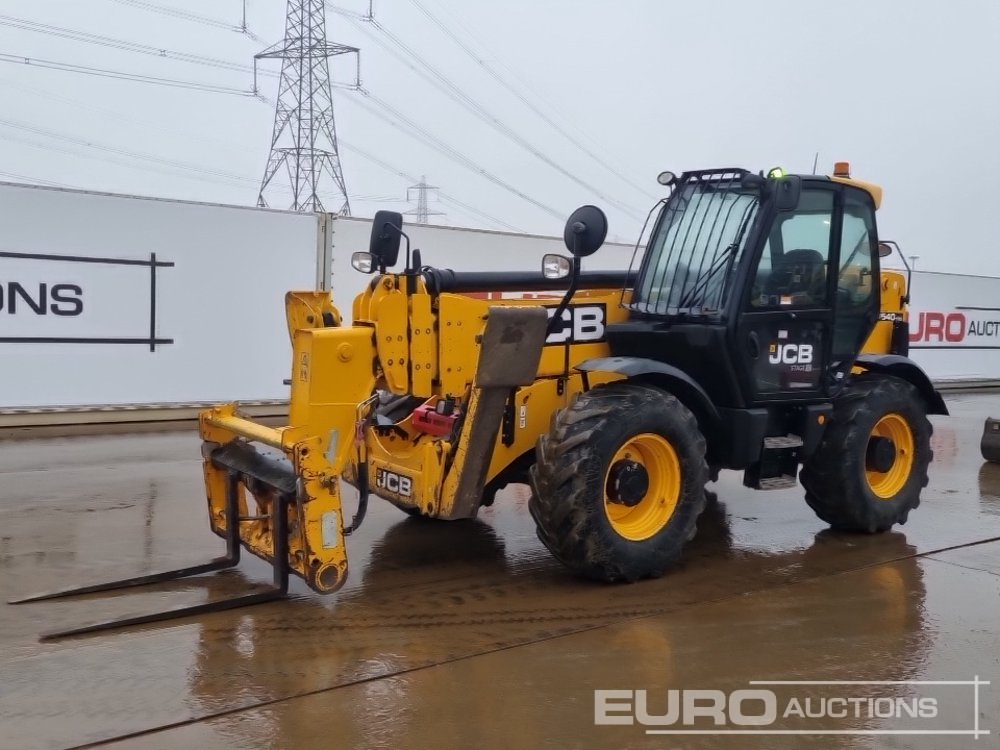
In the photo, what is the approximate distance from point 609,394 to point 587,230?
88cm

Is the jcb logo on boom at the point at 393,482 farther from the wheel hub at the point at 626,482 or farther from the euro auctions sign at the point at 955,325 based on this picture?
the euro auctions sign at the point at 955,325

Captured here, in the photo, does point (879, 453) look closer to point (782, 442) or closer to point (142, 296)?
point (782, 442)

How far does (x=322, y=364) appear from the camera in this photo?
4.82m

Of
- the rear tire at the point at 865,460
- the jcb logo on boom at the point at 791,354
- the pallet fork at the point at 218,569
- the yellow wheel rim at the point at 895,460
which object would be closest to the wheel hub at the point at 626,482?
the jcb logo on boom at the point at 791,354

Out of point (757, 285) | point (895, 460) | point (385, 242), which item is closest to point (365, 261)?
point (385, 242)

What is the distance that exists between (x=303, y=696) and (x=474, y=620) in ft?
3.76

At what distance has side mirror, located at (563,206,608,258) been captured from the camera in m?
5.25

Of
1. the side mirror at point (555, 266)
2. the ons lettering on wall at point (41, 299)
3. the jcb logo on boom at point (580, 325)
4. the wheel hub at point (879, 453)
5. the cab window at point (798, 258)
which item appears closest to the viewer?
the side mirror at point (555, 266)

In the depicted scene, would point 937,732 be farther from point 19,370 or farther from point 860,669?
point 19,370

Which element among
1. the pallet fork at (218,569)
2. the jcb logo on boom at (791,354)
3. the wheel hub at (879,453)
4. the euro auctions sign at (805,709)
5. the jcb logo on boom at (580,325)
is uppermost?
the jcb logo on boom at (580,325)

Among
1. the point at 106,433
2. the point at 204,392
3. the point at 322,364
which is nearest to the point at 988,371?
the point at 204,392

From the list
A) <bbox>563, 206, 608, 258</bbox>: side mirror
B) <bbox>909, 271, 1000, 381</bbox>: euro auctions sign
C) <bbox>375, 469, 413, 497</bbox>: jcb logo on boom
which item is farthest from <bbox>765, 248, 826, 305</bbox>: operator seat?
<bbox>909, 271, 1000, 381</bbox>: euro auctions sign

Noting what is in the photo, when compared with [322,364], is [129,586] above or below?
below

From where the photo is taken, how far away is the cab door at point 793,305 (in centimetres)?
574
